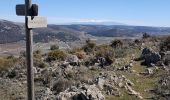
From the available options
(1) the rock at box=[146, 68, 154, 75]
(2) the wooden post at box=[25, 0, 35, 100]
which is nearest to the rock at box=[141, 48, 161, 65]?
(1) the rock at box=[146, 68, 154, 75]

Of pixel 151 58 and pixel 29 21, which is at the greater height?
pixel 29 21

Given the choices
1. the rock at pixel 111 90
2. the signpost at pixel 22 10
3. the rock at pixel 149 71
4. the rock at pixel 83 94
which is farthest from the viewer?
the rock at pixel 149 71

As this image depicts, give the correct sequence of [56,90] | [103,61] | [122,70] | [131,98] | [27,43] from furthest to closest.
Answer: [103,61] < [122,70] < [56,90] < [131,98] < [27,43]

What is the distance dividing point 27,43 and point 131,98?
6.67m

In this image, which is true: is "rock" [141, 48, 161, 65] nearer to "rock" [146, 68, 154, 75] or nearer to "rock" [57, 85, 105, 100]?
"rock" [146, 68, 154, 75]

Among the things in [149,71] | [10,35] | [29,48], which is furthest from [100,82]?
[10,35]

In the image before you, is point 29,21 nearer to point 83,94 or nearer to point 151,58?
point 83,94

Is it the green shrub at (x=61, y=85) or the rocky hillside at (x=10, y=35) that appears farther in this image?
the rocky hillside at (x=10, y=35)

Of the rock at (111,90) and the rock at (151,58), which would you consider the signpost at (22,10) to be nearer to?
the rock at (111,90)

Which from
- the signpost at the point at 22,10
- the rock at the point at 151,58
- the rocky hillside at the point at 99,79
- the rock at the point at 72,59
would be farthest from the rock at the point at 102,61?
the signpost at the point at 22,10

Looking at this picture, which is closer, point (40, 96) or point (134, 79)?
point (40, 96)

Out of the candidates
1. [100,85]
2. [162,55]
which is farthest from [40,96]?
[162,55]

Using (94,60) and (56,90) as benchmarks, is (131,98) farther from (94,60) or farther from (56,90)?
(94,60)

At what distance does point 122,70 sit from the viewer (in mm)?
19656
